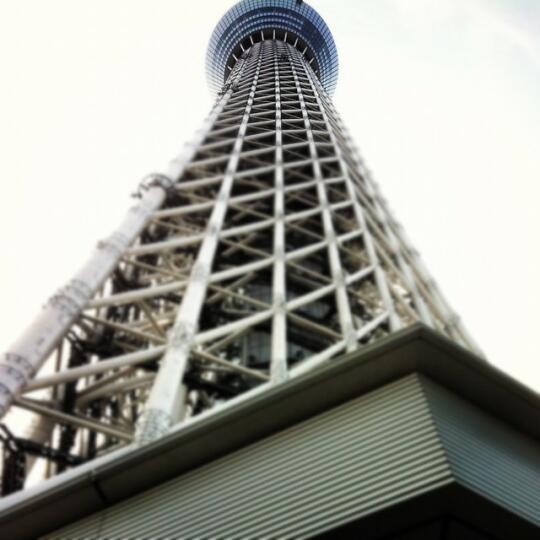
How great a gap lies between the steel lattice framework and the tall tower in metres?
0.05

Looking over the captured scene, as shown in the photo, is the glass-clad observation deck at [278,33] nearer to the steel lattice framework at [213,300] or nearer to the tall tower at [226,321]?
the tall tower at [226,321]

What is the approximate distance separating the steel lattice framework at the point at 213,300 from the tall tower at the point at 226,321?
0.16 ft

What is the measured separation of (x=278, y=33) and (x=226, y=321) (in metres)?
52.5

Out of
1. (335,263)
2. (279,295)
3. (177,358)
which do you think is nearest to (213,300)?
(279,295)

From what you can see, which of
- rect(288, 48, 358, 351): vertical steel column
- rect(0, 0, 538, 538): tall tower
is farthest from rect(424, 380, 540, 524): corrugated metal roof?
rect(288, 48, 358, 351): vertical steel column

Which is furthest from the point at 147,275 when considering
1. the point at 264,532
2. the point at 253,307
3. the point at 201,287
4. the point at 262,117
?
the point at 262,117

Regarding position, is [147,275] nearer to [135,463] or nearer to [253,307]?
[253,307]

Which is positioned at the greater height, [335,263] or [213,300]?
[335,263]

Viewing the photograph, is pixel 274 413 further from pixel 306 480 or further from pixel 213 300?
pixel 213 300

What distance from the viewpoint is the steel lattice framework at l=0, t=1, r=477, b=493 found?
38.4ft

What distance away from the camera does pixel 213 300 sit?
54.4ft

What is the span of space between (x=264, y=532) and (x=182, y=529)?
0.98 meters

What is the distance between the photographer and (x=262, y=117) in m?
37.6

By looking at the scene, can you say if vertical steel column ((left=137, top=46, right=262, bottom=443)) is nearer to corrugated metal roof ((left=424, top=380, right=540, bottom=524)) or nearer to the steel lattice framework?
the steel lattice framework
